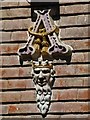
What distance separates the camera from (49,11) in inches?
242

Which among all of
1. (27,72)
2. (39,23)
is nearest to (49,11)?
(39,23)

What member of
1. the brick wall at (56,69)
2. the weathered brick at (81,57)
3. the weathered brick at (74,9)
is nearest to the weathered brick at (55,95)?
the brick wall at (56,69)

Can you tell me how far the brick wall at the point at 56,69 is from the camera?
605cm

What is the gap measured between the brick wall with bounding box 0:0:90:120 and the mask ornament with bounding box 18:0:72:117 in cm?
6

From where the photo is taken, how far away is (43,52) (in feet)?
19.9

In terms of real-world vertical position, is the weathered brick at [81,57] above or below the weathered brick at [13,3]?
below

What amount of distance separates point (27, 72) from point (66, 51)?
1.32ft

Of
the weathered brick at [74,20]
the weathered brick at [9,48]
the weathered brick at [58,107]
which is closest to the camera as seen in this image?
the weathered brick at [58,107]

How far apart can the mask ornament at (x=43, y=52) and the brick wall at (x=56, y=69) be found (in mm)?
55

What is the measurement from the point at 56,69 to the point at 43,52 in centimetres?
19

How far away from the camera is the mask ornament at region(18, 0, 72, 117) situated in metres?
6.05

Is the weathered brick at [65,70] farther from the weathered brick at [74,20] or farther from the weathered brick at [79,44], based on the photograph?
the weathered brick at [74,20]

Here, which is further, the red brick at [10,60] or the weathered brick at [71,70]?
the red brick at [10,60]

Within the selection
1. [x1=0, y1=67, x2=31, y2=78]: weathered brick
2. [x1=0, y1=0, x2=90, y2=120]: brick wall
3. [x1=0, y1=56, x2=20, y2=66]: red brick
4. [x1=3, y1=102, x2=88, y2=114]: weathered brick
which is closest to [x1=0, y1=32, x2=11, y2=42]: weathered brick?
[x1=0, y1=0, x2=90, y2=120]: brick wall
